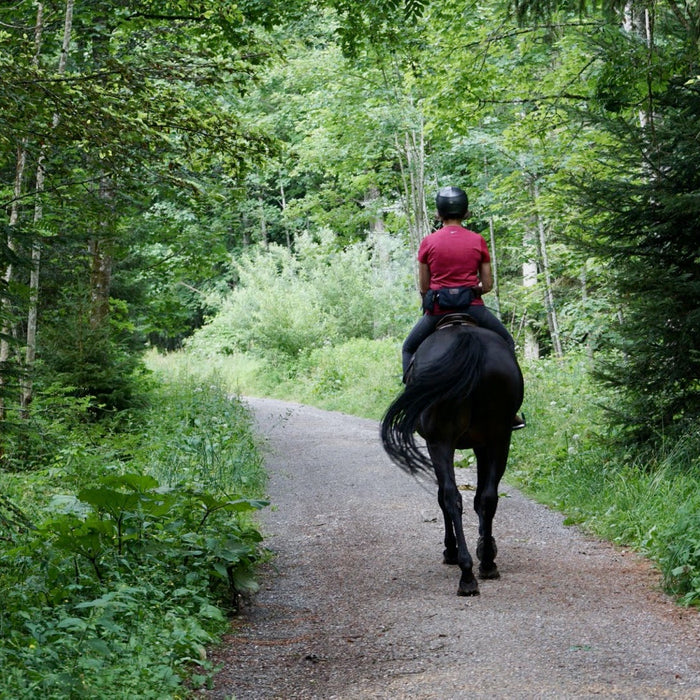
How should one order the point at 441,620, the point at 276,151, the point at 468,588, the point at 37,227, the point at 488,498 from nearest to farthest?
the point at 441,620, the point at 468,588, the point at 488,498, the point at 37,227, the point at 276,151

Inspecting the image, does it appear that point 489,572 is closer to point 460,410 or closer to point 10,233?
point 460,410

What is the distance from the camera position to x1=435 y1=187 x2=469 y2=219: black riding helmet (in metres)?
7.15

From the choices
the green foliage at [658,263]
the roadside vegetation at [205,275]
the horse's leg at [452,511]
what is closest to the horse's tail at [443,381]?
the horse's leg at [452,511]

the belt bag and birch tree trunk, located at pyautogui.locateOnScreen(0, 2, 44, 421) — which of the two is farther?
the belt bag

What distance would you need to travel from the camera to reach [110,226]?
31.7 feet

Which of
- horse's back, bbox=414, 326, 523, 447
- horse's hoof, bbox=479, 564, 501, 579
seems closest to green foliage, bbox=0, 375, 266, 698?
horse's back, bbox=414, 326, 523, 447

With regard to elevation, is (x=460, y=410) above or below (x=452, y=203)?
below

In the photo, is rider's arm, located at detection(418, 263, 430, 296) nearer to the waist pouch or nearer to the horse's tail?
the waist pouch

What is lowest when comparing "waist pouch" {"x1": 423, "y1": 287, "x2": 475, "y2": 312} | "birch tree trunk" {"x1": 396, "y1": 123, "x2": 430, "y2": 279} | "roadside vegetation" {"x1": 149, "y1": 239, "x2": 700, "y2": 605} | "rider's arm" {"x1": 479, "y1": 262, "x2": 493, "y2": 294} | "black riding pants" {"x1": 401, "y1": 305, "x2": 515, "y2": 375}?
"roadside vegetation" {"x1": 149, "y1": 239, "x2": 700, "y2": 605}

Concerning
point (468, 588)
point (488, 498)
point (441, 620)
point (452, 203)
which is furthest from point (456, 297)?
point (441, 620)

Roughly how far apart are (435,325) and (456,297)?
300 mm

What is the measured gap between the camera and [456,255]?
23.3 feet

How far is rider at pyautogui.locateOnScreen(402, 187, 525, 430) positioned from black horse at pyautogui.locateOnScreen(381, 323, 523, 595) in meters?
0.25

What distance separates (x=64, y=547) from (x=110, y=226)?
491 cm
